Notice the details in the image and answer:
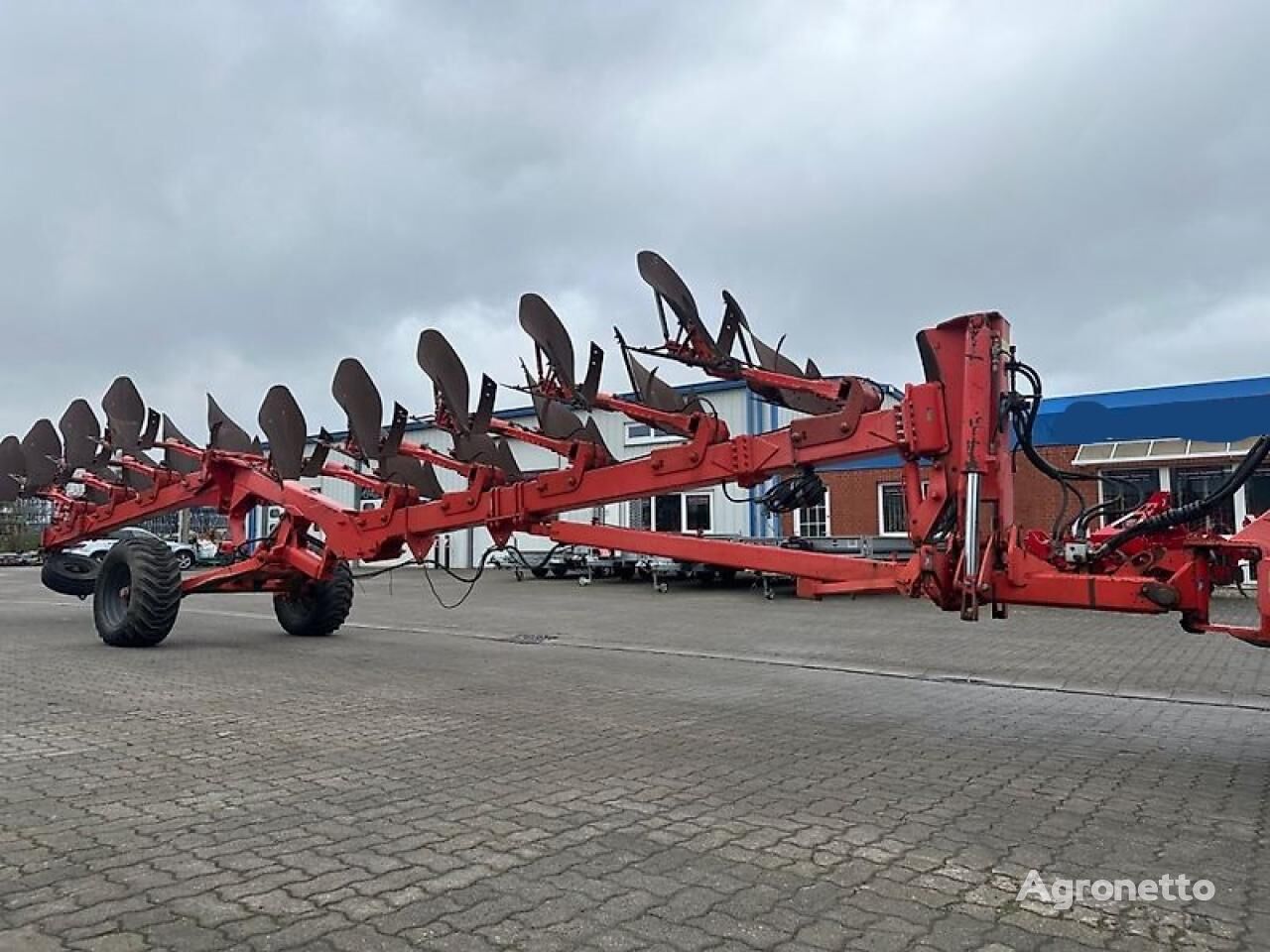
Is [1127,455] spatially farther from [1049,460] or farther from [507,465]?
[507,465]

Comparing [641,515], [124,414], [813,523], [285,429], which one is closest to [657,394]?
[285,429]

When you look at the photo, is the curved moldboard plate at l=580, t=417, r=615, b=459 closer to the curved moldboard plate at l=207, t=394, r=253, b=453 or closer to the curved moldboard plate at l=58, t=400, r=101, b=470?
the curved moldboard plate at l=207, t=394, r=253, b=453

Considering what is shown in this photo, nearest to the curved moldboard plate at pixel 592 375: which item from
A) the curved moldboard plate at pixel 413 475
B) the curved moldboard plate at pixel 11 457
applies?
the curved moldboard plate at pixel 413 475

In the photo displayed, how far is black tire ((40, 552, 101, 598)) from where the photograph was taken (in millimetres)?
15750

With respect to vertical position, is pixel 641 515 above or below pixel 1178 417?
below

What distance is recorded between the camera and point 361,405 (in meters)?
10.1

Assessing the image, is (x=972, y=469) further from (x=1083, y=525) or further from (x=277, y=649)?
(x=277, y=649)

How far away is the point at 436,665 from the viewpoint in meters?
10.6

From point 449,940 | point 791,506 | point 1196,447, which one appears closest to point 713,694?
point 791,506

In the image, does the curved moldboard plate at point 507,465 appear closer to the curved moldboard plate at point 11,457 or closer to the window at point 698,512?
the curved moldboard plate at point 11,457

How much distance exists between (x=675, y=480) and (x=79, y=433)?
11515 millimetres

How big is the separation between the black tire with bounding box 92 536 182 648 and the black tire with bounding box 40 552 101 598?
447cm

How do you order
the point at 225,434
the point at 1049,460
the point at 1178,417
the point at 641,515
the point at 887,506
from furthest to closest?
the point at 641,515
the point at 887,506
the point at 1049,460
the point at 1178,417
the point at 225,434

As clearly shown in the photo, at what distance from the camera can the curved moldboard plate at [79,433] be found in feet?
48.3
